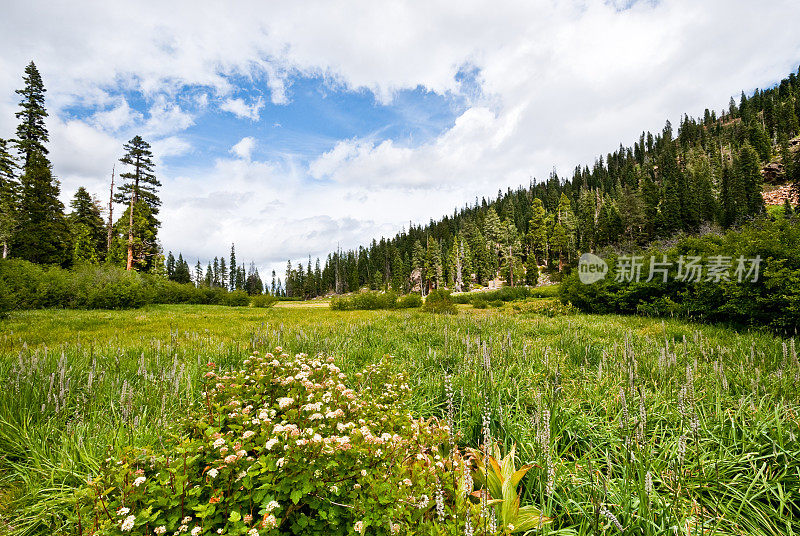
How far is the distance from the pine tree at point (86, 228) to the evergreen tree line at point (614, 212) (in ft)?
179

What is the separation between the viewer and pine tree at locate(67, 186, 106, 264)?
35812 millimetres

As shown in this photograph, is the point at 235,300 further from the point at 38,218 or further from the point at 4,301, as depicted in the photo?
the point at 4,301

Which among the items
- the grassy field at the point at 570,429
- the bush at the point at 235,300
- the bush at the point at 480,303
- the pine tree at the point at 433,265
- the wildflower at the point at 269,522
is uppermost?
the pine tree at the point at 433,265

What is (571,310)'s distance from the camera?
63.1 ft

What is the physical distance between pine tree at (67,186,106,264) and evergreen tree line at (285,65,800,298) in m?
54.5

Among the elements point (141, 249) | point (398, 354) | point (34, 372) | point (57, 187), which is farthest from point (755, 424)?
point (57, 187)

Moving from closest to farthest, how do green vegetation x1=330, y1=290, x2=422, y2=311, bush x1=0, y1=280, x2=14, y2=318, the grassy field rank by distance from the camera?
the grassy field
bush x1=0, y1=280, x2=14, y2=318
green vegetation x1=330, y1=290, x2=422, y2=311

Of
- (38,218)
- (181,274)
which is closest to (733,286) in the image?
(38,218)

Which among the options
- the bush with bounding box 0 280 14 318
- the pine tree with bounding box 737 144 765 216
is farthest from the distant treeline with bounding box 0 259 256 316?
the pine tree with bounding box 737 144 765 216

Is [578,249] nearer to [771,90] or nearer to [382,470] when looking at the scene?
[382,470]

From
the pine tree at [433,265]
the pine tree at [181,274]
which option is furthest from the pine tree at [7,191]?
the pine tree at [433,265]

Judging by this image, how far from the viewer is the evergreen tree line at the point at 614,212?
59906mm

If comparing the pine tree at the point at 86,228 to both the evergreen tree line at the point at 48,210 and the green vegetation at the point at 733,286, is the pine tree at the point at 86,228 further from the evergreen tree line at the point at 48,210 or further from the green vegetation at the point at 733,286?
the green vegetation at the point at 733,286

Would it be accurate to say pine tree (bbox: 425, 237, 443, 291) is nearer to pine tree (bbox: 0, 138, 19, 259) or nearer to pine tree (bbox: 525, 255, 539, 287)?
pine tree (bbox: 525, 255, 539, 287)
